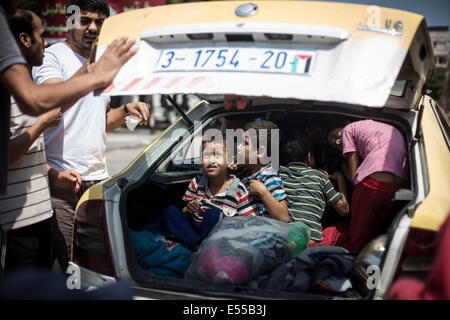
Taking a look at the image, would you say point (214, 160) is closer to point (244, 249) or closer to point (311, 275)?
point (244, 249)

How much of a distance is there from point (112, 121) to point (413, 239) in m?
2.56

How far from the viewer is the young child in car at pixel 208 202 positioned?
2.88 meters

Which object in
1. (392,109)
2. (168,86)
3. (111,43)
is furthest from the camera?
(392,109)

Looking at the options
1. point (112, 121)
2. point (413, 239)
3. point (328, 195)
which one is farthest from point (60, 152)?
point (413, 239)

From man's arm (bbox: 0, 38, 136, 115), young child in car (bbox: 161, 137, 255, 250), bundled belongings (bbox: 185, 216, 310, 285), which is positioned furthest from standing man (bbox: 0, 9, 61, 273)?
bundled belongings (bbox: 185, 216, 310, 285)

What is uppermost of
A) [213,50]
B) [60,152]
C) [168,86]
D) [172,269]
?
[213,50]

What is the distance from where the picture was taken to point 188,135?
3.17 meters

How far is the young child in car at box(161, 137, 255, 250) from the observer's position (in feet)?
9.45

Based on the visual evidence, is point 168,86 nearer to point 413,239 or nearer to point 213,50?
point 213,50

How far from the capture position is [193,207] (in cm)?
308

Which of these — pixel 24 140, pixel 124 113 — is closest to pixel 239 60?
pixel 24 140

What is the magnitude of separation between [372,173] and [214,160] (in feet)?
3.43

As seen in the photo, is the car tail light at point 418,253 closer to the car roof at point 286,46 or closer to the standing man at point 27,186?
the car roof at point 286,46

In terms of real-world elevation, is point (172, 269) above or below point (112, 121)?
below
